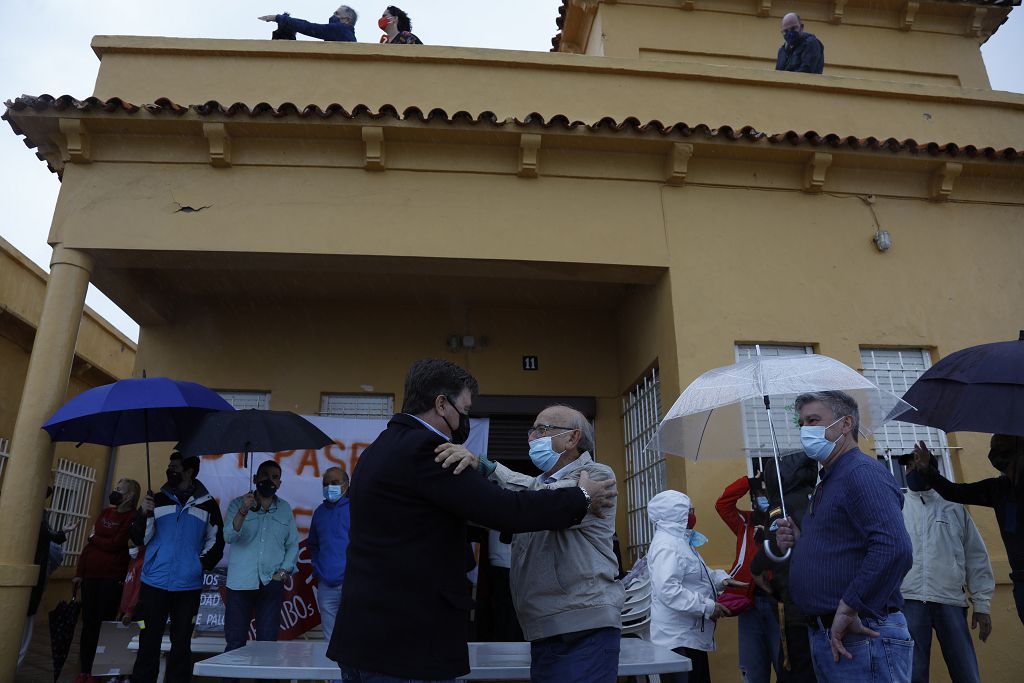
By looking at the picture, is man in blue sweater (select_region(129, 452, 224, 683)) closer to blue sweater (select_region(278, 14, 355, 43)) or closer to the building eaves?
the building eaves

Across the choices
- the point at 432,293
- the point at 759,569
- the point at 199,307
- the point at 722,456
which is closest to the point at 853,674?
the point at 759,569

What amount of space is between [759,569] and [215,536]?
4.15 m

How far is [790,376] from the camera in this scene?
4.31 meters

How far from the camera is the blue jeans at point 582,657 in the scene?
2.68 metres

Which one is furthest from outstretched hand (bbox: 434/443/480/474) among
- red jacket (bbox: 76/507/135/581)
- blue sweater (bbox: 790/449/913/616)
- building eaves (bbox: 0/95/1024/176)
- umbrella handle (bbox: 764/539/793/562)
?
red jacket (bbox: 76/507/135/581)

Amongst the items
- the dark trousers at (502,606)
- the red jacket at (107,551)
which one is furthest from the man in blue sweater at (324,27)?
the dark trousers at (502,606)

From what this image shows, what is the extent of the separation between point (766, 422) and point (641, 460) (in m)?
1.68

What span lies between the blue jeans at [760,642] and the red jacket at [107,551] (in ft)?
17.5

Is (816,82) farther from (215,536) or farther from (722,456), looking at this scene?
(215,536)

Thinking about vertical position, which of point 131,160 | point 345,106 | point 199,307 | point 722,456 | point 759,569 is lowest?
point 759,569

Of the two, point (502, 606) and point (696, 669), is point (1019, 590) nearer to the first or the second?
point (696, 669)

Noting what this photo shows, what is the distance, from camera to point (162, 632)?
563 centimetres

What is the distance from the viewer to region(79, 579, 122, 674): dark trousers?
6.54m

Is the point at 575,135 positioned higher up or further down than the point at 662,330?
higher up
